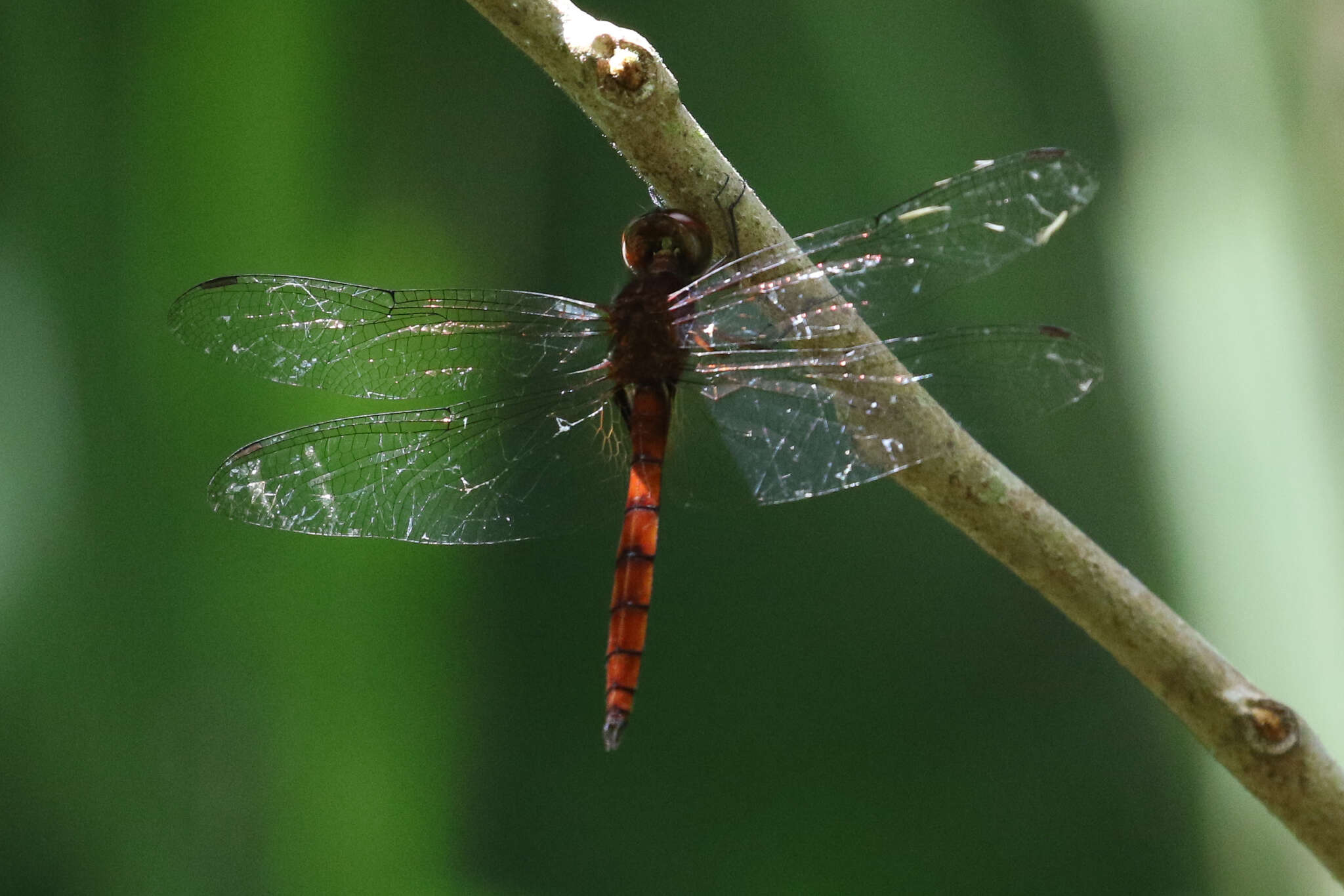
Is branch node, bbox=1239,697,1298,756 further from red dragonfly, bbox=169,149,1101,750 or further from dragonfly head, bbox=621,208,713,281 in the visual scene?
dragonfly head, bbox=621,208,713,281

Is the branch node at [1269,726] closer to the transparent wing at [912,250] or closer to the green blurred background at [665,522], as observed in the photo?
the transparent wing at [912,250]

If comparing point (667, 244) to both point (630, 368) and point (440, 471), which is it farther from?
point (440, 471)

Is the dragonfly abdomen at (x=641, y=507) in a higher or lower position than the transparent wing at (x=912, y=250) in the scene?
lower

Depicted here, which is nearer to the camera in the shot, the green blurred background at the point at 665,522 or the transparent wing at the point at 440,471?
the transparent wing at the point at 440,471

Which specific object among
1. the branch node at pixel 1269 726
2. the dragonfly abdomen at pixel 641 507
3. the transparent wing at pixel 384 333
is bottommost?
the branch node at pixel 1269 726

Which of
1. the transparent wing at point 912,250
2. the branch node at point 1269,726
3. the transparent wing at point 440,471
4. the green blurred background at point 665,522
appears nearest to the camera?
the branch node at point 1269,726

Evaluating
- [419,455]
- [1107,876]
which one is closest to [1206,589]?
[1107,876]

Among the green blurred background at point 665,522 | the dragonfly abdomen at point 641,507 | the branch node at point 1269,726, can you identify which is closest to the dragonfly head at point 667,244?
the dragonfly abdomen at point 641,507
